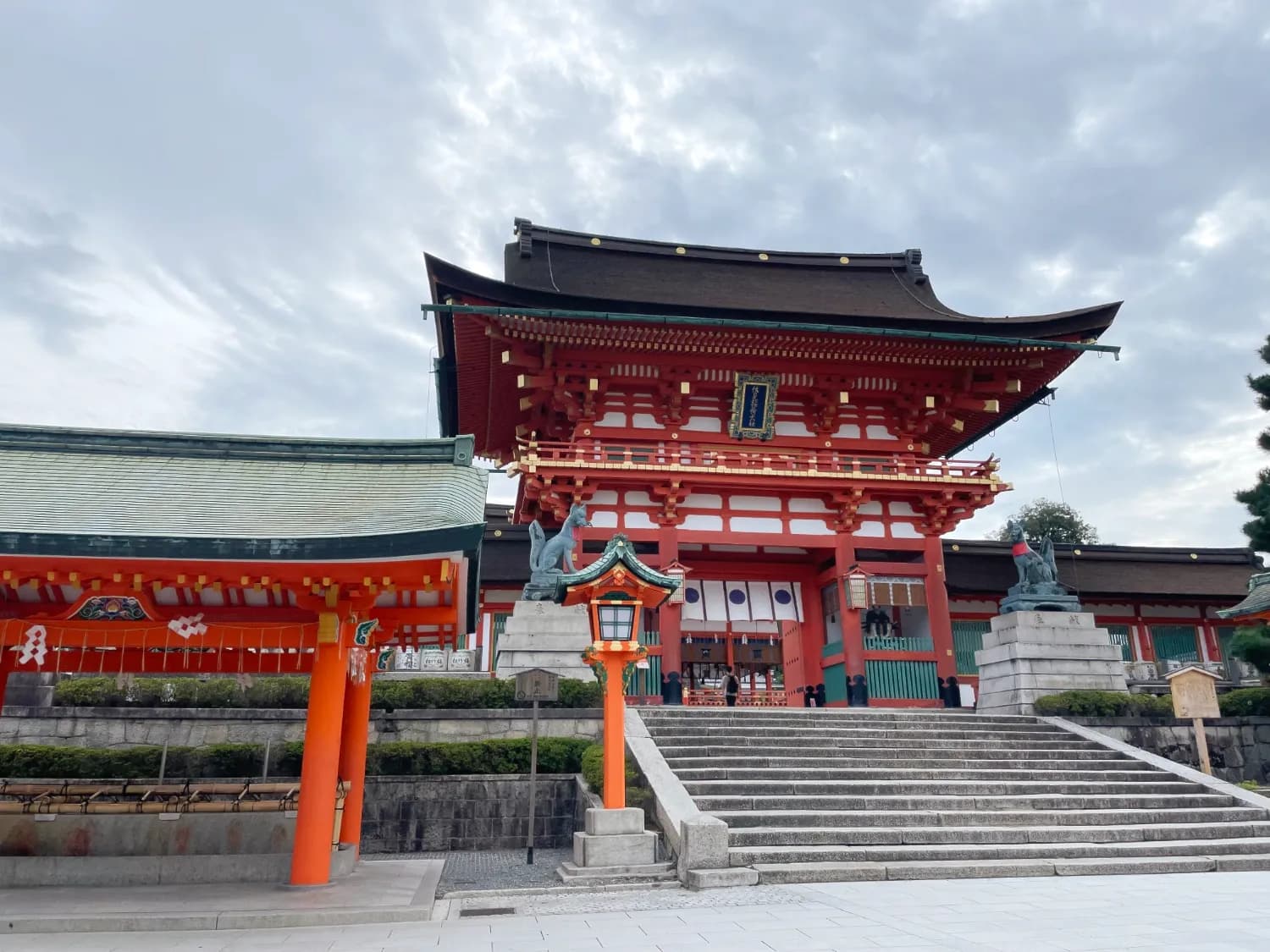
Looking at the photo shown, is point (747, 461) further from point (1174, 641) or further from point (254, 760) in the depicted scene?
point (1174, 641)

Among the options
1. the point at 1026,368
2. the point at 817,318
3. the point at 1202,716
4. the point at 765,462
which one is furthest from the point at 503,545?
the point at 1202,716

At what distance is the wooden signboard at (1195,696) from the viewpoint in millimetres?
14406

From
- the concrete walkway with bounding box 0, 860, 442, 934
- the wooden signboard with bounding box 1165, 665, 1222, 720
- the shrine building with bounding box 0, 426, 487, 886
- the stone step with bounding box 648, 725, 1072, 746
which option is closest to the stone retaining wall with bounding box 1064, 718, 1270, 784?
the wooden signboard with bounding box 1165, 665, 1222, 720

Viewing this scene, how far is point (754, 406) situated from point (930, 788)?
10.9 metres

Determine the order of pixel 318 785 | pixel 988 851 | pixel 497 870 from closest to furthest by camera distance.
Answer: pixel 318 785 < pixel 988 851 < pixel 497 870

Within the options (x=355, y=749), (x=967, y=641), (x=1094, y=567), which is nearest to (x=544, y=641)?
(x=355, y=749)

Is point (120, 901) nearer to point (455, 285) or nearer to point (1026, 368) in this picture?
point (455, 285)

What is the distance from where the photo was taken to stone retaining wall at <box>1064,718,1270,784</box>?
50.2ft

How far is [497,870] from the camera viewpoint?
33.4ft

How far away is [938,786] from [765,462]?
9357mm

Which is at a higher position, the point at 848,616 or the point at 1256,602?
the point at 1256,602

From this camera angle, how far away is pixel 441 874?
386 inches

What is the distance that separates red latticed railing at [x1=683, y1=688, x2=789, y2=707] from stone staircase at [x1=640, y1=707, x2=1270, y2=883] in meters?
5.60

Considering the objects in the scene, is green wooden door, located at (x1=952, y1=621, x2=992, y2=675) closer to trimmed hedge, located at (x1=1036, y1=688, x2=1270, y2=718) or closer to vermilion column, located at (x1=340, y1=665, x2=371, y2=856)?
trimmed hedge, located at (x1=1036, y1=688, x2=1270, y2=718)
